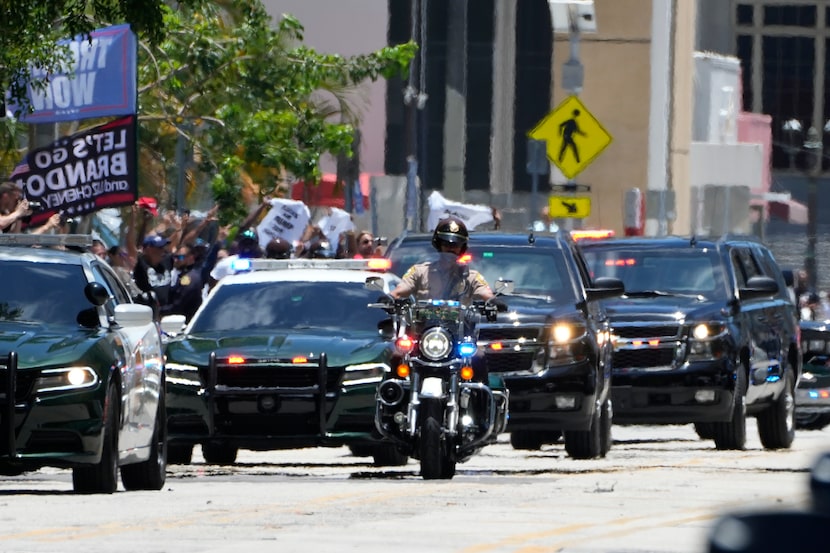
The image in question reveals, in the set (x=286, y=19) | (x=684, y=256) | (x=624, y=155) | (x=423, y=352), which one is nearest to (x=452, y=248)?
(x=423, y=352)

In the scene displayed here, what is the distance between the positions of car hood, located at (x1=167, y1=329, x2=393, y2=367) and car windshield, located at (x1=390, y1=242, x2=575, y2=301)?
2.87 m

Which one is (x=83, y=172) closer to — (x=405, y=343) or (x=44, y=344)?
(x=405, y=343)

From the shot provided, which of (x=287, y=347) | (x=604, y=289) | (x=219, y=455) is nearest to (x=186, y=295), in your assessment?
(x=219, y=455)

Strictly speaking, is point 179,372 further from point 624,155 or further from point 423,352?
point 624,155

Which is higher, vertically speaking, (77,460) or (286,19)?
(286,19)

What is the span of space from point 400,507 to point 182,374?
4364mm

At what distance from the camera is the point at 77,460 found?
12656 millimetres

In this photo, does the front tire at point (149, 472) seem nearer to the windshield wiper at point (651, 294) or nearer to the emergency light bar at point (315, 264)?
the emergency light bar at point (315, 264)

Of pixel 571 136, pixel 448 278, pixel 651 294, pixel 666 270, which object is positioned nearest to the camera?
pixel 448 278

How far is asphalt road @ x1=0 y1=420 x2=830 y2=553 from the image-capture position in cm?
960

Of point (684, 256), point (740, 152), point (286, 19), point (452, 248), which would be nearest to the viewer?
point (452, 248)

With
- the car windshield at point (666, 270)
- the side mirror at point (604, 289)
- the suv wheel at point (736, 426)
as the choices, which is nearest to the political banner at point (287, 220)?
the car windshield at point (666, 270)

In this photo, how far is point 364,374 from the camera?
15.6 m

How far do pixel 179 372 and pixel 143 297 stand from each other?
1.76 feet
